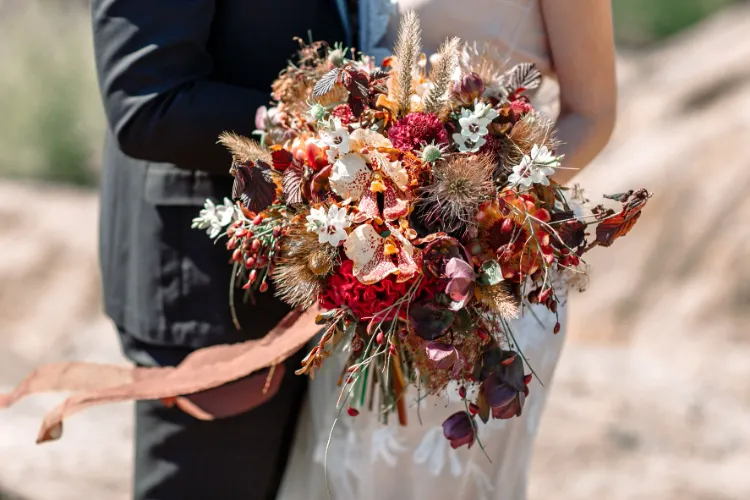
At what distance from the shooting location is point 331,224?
1.17m

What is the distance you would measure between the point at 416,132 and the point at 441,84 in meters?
0.09

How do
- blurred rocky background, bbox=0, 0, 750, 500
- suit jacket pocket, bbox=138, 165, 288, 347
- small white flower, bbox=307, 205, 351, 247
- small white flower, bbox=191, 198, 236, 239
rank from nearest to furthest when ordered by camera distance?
small white flower, bbox=307, 205, 351, 247 < small white flower, bbox=191, 198, 236, 239 < suit jacket pocket, bbox=138, 165, 288, 347 < blurred rocky background, bbox=0, 0, 750, 500

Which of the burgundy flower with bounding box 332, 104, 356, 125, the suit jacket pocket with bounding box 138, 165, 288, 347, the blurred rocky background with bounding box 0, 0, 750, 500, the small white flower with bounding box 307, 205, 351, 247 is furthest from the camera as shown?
the blurred rocky background with bounding box 0, 0, 750, 500

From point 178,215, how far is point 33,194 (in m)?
5.17

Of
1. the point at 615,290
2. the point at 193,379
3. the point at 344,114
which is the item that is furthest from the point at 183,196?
the point at 615,290

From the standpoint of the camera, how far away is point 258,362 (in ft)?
4.99

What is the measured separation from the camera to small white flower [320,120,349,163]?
119cm

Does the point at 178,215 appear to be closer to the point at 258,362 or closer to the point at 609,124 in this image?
the point at 258,362

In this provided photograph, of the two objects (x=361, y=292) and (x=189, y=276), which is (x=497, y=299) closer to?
(x=361, y=292)

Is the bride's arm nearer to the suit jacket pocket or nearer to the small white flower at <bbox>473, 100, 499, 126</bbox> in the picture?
the small white flower at <bbox>473, 100, 499, 126</bbox>

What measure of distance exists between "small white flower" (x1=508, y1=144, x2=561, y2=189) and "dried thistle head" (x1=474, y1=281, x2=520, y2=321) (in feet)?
0.47

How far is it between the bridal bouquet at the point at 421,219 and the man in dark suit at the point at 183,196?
0.23m

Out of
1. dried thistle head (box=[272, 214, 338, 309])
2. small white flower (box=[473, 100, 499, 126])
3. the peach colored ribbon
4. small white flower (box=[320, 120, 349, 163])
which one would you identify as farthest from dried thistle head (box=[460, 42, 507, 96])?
the peach colored ribbon

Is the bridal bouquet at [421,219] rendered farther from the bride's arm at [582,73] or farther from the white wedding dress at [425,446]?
the white wedding dress at [425,446]
